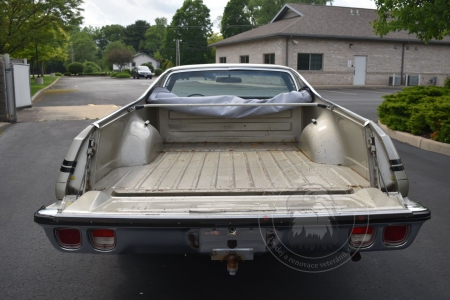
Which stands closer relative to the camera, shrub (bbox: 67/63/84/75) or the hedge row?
the hedge row

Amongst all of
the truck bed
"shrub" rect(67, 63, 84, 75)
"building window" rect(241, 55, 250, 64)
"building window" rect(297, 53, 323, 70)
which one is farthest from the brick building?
"shrub" rect(67, 63, 84, 75)

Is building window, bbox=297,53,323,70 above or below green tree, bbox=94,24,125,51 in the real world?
below

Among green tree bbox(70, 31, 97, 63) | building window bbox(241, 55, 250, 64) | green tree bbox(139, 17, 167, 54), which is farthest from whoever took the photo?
green tree bbox(139, 17, 167, 54)

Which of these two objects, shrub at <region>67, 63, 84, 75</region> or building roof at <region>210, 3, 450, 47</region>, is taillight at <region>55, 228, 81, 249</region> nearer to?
building roof at <region>210, 3, 450, 47</region>

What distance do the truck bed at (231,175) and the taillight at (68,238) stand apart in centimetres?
48

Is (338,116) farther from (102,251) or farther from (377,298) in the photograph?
(102,251)

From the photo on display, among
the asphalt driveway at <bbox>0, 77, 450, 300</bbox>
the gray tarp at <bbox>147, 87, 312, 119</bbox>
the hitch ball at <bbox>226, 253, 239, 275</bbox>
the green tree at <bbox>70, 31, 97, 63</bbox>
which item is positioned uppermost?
the green tree at <bbox>70, 31, 97, 63</bbox>

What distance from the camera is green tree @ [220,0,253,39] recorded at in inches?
2527

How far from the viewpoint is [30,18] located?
22.3 m

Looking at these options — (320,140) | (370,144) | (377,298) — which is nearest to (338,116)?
(320,140)

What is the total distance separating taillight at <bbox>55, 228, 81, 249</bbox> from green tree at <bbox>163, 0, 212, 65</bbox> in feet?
220

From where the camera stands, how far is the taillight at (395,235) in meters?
2.74

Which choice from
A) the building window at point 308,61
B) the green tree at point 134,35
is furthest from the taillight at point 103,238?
the green tree at point 134,35

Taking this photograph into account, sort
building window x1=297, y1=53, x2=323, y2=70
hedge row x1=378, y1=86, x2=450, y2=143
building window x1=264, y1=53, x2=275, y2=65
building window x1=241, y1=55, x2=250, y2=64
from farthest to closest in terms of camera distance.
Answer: building window x1=241, y1=55, x2=250, y2=64
building window x1=264, y1=53, x2=275, y2=65
building window x1=297, y1=53, x2=323, y2=70
hedge row x1=378, y1=86, x2=450, y2=143
